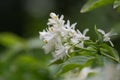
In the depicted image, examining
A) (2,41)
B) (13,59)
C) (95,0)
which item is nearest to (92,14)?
(2,41)

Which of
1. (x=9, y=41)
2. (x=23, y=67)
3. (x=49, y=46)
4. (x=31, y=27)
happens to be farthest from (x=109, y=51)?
(x=31, y=27)

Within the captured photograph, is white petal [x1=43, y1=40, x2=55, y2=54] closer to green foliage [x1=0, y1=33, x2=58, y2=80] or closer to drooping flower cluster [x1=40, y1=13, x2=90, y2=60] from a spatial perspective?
drooping flower cluster [x1=40, y1=13, x2=90, y2=60]

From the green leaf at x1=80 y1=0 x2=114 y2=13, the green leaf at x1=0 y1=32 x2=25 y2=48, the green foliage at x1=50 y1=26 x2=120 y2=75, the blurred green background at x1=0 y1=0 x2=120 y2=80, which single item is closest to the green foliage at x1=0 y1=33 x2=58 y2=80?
the blurred green background at x1=0 y1=0 x2=120 y2=80

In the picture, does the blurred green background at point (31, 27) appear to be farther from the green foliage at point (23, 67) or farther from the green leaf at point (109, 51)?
the green leaf at point (109, 51)

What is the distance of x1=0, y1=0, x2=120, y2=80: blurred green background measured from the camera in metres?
3.28

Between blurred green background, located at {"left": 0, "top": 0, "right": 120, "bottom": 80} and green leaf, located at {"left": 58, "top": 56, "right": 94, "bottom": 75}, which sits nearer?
green leaf, located at {"left": 58, "top": 56, "right": 94, "bottom": 75}

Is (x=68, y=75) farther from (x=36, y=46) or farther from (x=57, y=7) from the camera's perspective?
(x=57, y=7)

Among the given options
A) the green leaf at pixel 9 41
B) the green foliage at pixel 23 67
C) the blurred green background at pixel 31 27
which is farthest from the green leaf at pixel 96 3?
the green leaf at pixel 9 41

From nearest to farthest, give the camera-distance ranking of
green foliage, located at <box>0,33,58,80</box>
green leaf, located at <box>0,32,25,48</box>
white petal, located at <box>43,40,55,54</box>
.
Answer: white petal, located at <box>43,40,55,54</box> < green foliage, located at <box>0,33,58,80</box> < green leaf, located at <box>0,32,25,48</box>

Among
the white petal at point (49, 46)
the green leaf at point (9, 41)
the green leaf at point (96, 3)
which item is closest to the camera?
the white petal at point (49, 46)

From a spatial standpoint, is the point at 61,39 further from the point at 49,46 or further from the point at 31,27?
the point at 31,27

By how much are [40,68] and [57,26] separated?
193cm

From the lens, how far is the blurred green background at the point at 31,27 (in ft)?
10.8

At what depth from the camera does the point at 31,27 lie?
6172 mm
